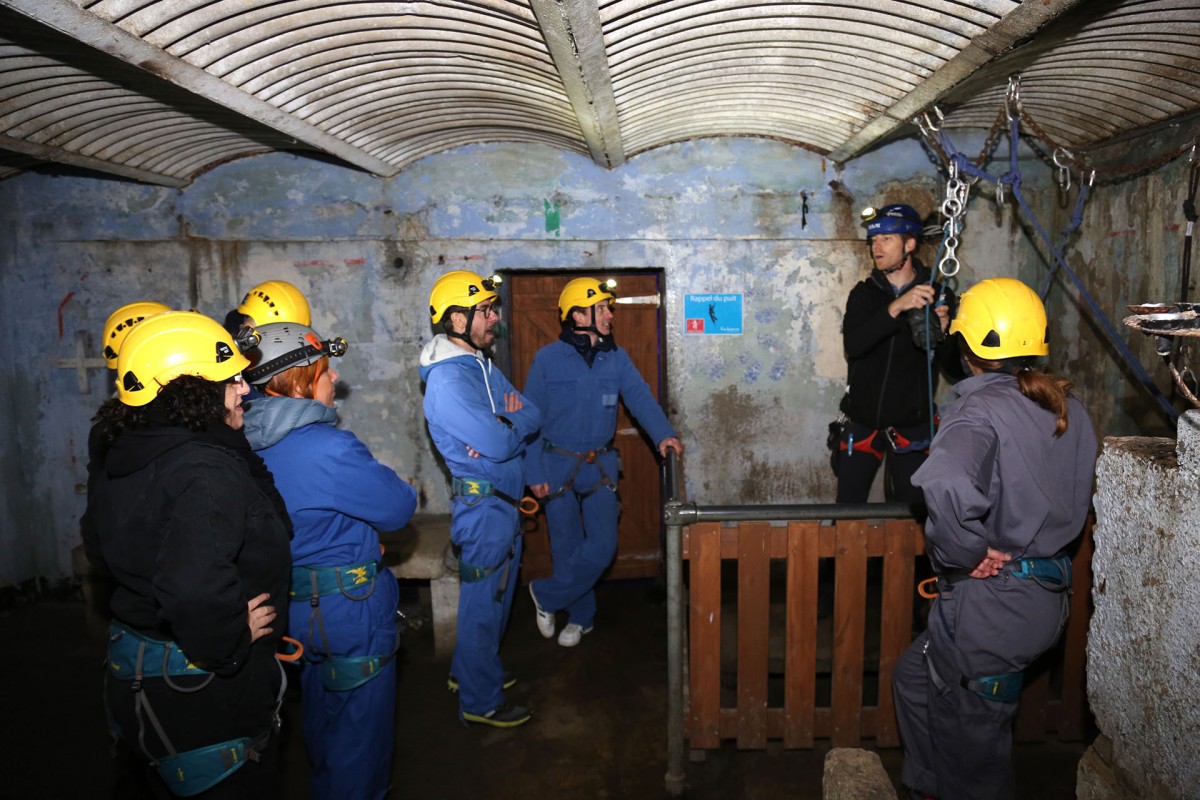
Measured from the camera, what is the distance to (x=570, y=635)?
503 centimetres

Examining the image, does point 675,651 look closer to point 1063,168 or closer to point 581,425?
point 581,425

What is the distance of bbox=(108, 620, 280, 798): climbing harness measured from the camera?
232 cm

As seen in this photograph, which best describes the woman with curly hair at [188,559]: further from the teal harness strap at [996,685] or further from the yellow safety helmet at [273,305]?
the teal harness strap at [996,685]

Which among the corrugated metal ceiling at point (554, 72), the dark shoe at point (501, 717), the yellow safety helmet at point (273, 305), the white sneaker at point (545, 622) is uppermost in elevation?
the corrugated metal ceiling at point (554, 72)

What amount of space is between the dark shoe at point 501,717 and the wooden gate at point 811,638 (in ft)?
3.64

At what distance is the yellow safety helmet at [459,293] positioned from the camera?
3949mm

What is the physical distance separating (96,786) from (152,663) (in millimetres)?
2210

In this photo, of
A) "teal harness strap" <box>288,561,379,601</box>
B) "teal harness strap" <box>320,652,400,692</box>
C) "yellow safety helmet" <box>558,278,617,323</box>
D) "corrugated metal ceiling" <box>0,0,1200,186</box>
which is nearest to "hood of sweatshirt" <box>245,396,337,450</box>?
"teal harness strap" <box>288,561,379,601</box>

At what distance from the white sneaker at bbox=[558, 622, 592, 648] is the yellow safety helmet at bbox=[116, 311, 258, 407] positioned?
337cm

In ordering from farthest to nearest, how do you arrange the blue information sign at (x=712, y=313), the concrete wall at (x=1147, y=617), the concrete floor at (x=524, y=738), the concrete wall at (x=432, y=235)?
the blue information sign at (x=712, y=313)
the concrete wall at (x=432, y=235)
the concrete floor at (x=524, y=738)
the concrete wall at (x=1147, y=617)

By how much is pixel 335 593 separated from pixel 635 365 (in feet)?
11.7

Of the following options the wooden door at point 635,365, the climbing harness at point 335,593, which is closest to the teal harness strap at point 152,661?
the climbing harness at point 335,593

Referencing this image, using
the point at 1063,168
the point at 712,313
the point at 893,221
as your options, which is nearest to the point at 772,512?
the point at 893,221

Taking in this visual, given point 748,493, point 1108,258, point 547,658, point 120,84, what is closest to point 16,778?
point 547,658
